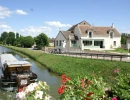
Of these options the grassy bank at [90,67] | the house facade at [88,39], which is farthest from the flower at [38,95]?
the house facade at [88,39]

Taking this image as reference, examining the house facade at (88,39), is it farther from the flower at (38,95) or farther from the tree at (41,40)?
the flower at (38,95)

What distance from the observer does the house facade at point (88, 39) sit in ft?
173

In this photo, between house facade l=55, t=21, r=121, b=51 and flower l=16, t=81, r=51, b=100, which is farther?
house facade l=55, t=21, r=121, b=51

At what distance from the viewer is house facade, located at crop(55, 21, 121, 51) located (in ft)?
173

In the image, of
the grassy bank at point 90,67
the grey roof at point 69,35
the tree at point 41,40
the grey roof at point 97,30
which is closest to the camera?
the grassy bank at point 90,67

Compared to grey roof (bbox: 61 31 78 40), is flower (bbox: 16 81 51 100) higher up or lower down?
lower down

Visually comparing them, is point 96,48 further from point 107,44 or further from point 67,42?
point 67,42

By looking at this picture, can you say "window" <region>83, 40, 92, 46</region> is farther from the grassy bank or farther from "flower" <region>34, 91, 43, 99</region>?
"flower" <region>34, 91, 43, 99</region>

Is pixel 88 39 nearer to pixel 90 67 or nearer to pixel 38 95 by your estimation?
pixel 90 67

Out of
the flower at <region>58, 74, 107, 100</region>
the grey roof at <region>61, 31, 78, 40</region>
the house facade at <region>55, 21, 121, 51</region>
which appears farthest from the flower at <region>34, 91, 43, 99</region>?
the grey roof at <region>61, 31, 78, 40</region>

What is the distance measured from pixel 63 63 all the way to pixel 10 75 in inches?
534

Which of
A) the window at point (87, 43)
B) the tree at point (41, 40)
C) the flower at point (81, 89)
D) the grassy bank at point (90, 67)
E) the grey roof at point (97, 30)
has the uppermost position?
the grey roof at point (97, 30)

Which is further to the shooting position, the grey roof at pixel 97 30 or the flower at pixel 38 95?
the grey roof at pixel 97 30

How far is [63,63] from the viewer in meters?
31.9
